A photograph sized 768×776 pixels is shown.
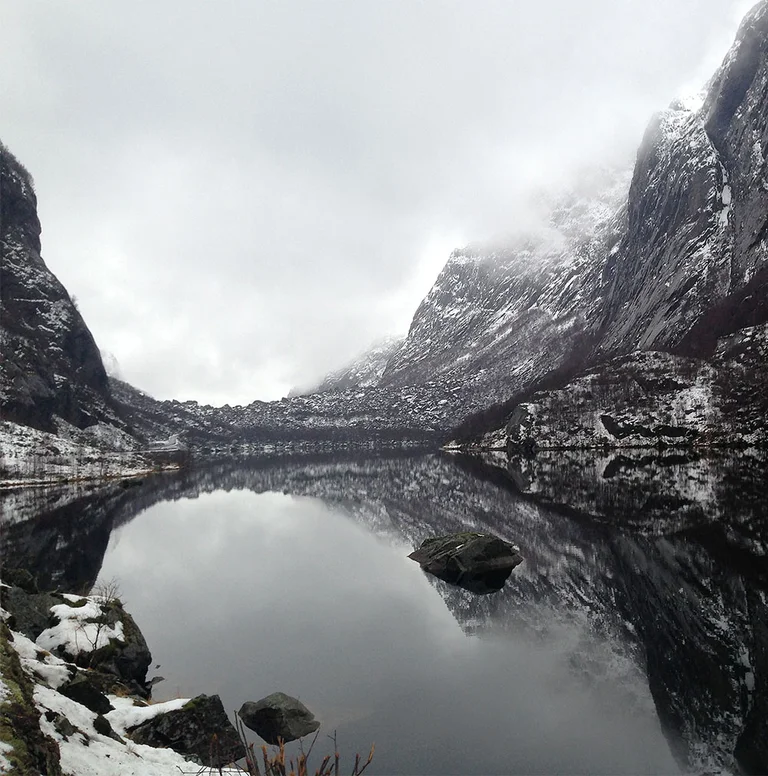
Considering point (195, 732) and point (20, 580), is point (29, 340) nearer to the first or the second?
point (20, 580)

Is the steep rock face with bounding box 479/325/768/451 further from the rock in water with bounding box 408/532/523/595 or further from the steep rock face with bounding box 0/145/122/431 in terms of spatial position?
the steep rock face with bounding box 0/145/122/431

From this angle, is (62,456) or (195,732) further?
(62,456)

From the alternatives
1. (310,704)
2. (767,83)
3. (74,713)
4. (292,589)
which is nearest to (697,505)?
(292,589)

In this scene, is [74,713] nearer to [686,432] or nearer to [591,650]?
[591,650]

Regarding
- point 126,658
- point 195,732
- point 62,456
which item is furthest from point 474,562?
point 62,456

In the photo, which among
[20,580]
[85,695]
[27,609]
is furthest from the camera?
[20,580]

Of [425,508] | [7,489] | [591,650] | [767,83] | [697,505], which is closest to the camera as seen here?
[591,650]

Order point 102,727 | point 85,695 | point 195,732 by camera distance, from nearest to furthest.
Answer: point 102,727 < point 85,695 < point 195,732

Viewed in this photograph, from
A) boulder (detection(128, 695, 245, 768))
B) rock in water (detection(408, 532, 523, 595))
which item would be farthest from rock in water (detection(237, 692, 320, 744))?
rock in water (detection(408, 532, 523, 595))
